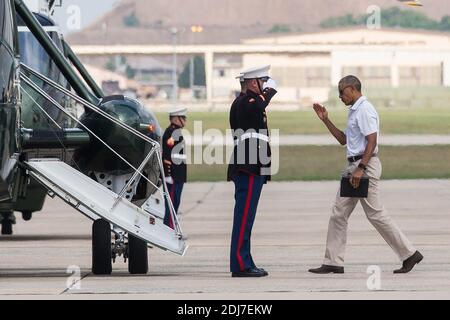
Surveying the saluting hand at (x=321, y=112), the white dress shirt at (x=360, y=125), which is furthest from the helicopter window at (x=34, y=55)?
the white dress shirt at (x=360, y=125)

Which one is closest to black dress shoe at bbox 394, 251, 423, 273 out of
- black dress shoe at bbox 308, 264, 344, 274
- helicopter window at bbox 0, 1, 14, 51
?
black dress shoe at bbox 308, 264, 344, 274

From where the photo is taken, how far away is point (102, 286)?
41.1 ft

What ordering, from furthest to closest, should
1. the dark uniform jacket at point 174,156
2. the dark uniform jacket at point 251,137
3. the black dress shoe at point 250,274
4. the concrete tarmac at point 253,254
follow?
the dark uniform jacket at point 174,156, the black dress shoe at point 250,274, the dark uniform jacket at point 251,137, the concrete tarmac at point 253,254

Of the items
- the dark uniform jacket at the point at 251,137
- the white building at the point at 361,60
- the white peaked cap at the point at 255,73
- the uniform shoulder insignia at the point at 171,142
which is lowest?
the white building at the point at 361,60

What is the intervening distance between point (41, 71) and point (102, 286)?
4450mm

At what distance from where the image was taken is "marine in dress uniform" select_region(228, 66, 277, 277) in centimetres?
1334

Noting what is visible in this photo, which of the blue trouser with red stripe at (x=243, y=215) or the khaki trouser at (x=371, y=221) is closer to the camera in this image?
the blue trouser with red stripe at (x=243, y=215)

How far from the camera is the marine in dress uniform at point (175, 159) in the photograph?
20.5m

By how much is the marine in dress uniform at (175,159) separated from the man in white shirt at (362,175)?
6.93 metres

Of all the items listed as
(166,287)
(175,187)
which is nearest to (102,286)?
(166,287)

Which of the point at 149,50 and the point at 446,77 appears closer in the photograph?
the point at 446,77

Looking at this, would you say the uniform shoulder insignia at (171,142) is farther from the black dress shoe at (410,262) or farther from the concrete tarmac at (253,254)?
the black dress shoe at (410,262)
